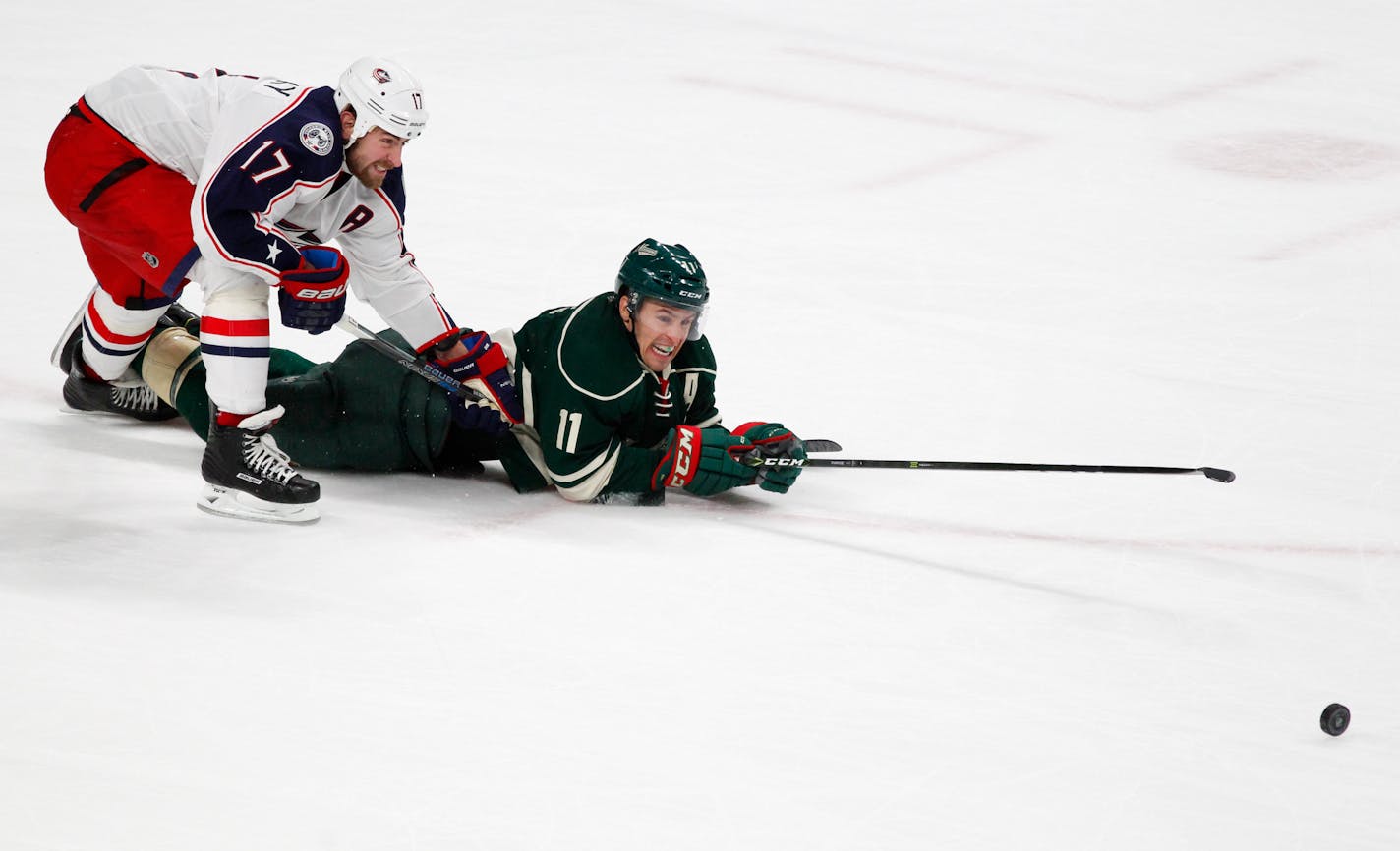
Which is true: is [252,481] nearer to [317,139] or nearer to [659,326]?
[317,139]

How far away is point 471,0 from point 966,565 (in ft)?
17.0

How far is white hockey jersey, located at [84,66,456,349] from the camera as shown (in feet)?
10.1

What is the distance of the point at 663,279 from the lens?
3229 millimetres

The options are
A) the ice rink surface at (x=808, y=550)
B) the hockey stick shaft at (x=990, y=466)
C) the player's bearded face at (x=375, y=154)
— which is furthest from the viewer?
the hockey stick shaft at (x=990, y=466)

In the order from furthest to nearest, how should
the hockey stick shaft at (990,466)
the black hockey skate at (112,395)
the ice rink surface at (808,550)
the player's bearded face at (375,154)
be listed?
the black hockey skate at (112,395) < the hockey stick shaft at (990,466) < the player's bearded face at (375,154) < the ice rink surface at (808,550)

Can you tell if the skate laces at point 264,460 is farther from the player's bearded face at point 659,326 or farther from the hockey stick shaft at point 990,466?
the hockey stick shaft at point 990,466

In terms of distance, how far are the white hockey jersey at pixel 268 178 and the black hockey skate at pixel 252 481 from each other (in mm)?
309

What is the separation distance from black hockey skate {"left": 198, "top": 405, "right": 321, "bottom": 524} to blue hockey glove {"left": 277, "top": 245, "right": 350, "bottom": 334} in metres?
0.19

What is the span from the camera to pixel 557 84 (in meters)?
6.61

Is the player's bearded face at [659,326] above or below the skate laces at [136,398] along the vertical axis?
above

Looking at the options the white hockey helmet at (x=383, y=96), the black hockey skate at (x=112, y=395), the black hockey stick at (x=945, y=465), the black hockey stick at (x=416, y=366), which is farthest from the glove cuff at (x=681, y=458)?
the black hockey skate at (x=112, y=395)

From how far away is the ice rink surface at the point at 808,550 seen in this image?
7.93 ft

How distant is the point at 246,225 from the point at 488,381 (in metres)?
0.58

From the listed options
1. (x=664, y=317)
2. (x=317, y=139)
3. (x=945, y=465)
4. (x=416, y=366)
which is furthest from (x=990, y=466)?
(x=317, y=139)
